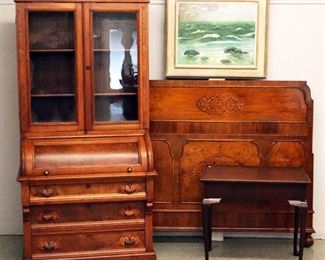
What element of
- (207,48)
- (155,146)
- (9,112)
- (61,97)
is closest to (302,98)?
(207,48)

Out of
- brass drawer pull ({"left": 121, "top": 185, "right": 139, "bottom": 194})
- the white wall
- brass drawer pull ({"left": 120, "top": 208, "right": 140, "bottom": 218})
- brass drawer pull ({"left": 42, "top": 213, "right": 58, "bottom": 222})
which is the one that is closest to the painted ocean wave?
the white wall

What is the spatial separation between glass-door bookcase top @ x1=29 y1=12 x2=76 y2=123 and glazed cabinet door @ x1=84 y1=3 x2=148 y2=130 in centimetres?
13

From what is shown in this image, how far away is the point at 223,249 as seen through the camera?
393 cm

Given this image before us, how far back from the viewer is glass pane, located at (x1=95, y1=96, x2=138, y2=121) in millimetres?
3709

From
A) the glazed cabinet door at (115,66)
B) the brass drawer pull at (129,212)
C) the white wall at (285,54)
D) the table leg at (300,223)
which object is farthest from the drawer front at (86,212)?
the table leg at (300,223)

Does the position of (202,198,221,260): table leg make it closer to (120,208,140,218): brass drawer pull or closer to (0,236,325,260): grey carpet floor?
(0,236,325,260): grey carpet floor

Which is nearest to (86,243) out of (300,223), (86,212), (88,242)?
(88,242)

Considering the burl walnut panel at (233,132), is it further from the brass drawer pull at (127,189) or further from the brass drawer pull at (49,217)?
the brass drawer pull at (49,217)

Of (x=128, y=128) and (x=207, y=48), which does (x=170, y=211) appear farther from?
(x=207, y=48)

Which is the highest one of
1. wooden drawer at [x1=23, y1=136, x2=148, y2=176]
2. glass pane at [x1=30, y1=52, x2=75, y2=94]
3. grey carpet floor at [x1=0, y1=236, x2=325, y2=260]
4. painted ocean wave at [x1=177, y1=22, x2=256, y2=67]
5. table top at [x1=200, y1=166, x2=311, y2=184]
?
painted ocean wave at [x1=177, y1=22, x2=256, y2=67]

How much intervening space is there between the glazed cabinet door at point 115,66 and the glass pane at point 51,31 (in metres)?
0.13

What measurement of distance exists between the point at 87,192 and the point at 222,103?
1.18 m

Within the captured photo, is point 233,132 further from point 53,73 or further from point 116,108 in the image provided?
point 53,73

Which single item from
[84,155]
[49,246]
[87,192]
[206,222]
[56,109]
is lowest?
[49,246]
